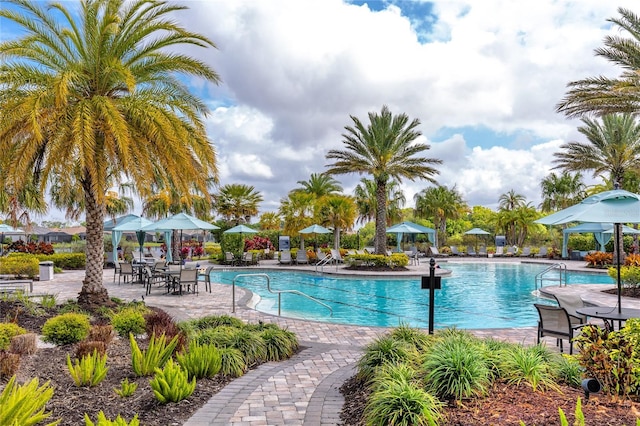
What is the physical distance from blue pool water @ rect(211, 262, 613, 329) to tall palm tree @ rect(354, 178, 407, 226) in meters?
16.2

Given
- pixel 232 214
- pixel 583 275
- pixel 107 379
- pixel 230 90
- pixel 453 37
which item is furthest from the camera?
pixel 232 214

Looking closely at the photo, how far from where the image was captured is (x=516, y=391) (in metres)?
4.34

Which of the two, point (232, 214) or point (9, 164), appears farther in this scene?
point (232, 214)

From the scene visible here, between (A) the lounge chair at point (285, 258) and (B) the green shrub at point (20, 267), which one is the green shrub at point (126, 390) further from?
(A) the lounge chair at point (285, 258)

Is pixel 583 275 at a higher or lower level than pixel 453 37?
lower

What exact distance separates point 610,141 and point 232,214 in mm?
27836

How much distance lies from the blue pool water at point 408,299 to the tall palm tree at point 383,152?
563 cm

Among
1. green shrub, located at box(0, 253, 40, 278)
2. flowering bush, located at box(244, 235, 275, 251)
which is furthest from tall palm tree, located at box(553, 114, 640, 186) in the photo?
green shrub, located at box(0, 253, 40, 278)

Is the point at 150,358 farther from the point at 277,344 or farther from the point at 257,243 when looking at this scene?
the point at 257,243

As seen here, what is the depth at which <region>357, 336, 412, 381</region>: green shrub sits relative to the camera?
5.29m

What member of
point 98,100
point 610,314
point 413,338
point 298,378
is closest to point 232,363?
point 298,378

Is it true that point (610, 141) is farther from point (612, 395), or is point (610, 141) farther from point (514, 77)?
point (612, 395)

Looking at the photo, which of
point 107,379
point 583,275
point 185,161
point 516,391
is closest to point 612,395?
point 516,391

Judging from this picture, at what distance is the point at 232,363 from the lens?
5949 mm
